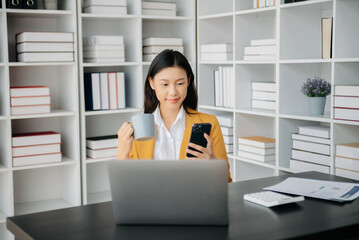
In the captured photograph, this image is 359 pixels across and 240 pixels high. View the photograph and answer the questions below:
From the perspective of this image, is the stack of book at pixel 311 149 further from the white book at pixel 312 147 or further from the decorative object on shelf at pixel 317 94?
the decorative object on shelf at pixel 317 94

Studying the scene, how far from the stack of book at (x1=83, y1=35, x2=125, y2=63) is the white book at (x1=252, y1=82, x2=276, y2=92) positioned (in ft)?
3.38

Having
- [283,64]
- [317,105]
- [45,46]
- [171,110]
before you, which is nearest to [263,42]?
[283,64]

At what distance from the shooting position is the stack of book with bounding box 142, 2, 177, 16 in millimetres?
3814

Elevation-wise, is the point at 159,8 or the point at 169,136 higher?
the point at 159,8

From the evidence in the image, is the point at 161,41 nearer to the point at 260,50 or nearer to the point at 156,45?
the point at 156,45

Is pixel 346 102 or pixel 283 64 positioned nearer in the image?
pixel 346 102

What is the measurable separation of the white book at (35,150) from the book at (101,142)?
0.25 metres

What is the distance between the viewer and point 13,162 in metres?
3.29

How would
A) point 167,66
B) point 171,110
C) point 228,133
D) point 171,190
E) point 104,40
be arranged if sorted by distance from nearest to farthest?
point 171,190, point 167,66, point 171,110, point 104,40, point 228,133

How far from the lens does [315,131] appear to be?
2.98 metres

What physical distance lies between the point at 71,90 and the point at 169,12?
1051mm

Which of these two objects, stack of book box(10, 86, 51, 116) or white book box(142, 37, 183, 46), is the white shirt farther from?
white book box(142, 37, 183, 46)

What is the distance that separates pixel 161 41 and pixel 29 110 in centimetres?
117

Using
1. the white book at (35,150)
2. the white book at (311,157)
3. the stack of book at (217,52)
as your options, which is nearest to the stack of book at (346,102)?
the white book at (311,157)
